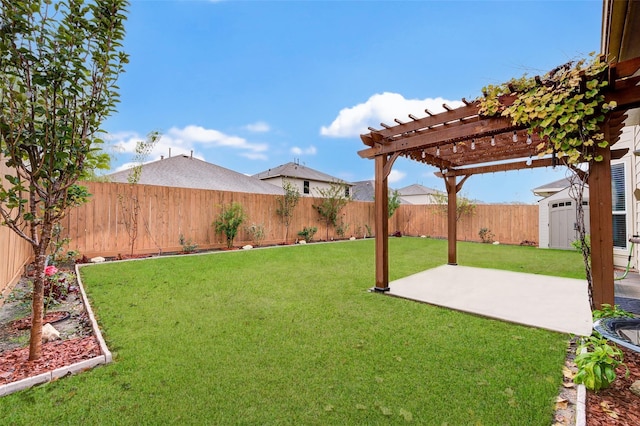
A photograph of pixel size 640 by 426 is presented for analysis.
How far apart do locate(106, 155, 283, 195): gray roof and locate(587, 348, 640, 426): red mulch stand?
14808 millimetres

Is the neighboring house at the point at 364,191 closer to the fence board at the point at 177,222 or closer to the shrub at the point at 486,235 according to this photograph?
the fence board at the point at 177,222

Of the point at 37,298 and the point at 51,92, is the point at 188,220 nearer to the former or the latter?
the point at 37,298

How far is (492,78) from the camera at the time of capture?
130 inches

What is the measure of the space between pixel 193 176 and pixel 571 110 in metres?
16.1

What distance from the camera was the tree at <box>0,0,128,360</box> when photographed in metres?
1.95

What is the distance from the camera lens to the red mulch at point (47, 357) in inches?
81.4

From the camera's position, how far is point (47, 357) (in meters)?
2.31

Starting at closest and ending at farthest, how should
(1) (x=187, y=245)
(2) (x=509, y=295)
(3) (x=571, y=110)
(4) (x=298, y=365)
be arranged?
(4) (x=298, y=365), (3) (x=571, y=110), (2) (x=509, y=295), (1) (x=187, y=245)

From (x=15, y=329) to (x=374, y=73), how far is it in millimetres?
10531

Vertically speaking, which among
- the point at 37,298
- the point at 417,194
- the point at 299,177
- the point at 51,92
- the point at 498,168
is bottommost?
the point at 37,298

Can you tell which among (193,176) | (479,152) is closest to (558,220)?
(479,152)

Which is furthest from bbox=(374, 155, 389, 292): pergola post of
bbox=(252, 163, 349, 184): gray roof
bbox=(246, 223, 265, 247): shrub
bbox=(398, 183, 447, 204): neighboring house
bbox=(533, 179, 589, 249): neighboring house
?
bbox=(398, 183, 447, 204): neighboring house

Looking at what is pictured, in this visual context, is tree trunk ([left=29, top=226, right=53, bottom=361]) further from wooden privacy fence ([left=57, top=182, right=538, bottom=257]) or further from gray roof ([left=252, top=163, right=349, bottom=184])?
gray roof ([left=252, top=163, right=349, bottom=184])

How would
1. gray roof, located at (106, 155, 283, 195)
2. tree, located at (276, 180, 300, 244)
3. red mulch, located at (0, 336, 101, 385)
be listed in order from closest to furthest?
red mulch, located at (0, 336, 101, 385) < tree, located at (276, 180, 300, 244) < gray roof, located at (106, 155, 283, 195)
